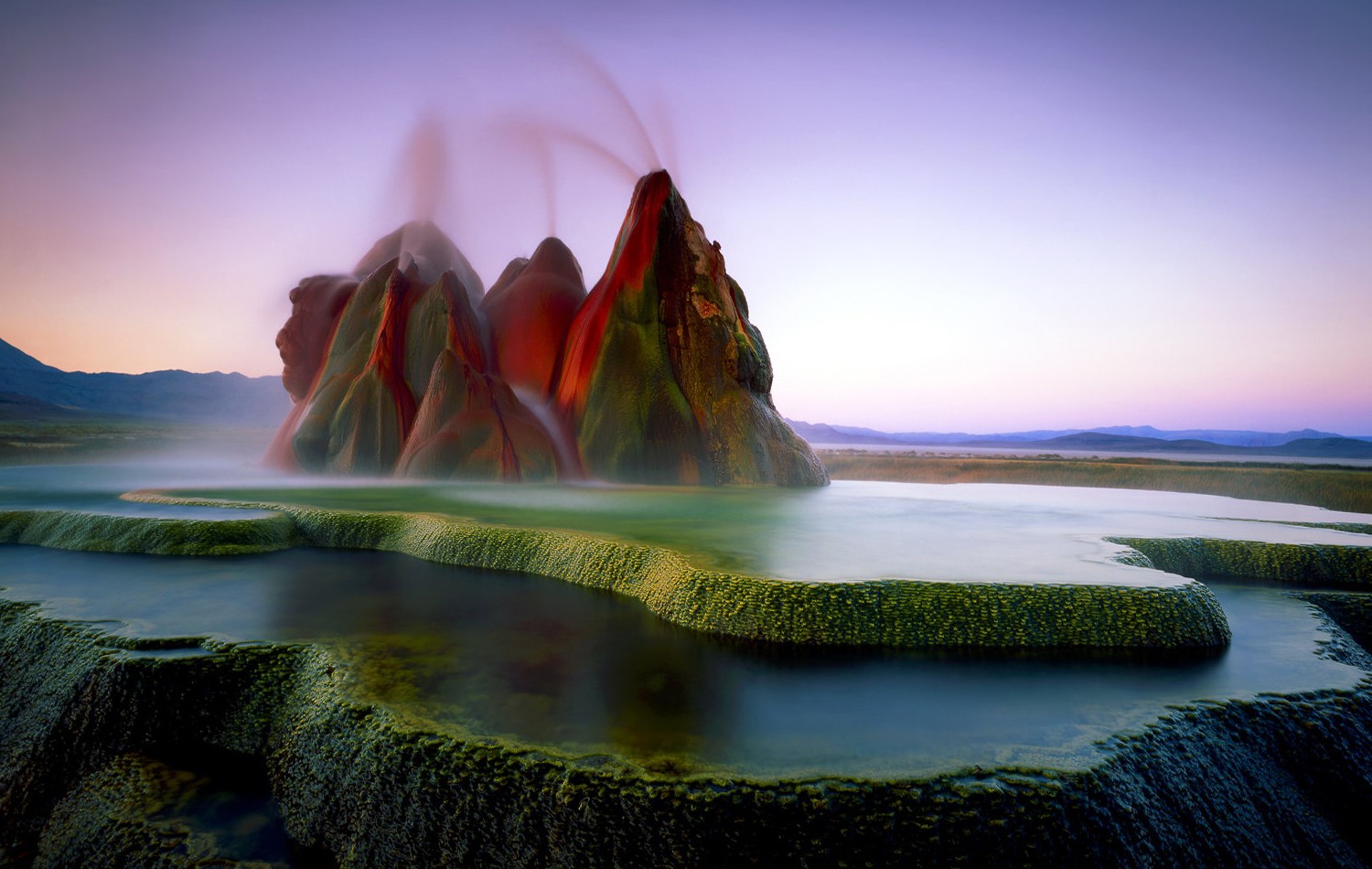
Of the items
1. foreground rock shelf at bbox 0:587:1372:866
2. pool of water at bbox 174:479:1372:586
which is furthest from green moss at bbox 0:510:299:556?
foreground rock shelf at bbox 0:587:1372:866

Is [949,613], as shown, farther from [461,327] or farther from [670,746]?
[461,327]

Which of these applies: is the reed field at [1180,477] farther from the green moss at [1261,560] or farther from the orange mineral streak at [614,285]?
the green moss at [1261,560]

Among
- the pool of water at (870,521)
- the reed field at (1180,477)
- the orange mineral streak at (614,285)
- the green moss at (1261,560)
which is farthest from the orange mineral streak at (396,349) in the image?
the reed field at (1180,477)

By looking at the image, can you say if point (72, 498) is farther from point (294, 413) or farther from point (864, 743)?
point (864, 743)

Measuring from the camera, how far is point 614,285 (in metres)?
22.2

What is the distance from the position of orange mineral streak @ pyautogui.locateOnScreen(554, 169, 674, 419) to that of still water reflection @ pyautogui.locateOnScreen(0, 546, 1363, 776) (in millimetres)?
13100

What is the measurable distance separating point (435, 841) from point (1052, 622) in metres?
5.39

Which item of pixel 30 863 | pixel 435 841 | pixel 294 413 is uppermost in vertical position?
pixel 294 413

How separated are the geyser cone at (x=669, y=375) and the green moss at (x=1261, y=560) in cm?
1180

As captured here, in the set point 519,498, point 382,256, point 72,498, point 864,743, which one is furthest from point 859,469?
point 864,743

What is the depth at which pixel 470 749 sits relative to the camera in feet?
14.2

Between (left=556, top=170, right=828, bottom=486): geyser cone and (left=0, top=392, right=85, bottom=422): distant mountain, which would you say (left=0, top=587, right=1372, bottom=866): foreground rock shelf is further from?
(left=0, top=392, right=85, bottom=422): distant mountain

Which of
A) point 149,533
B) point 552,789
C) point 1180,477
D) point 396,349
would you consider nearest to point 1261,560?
point 552,789

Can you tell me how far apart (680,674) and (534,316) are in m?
20.0
